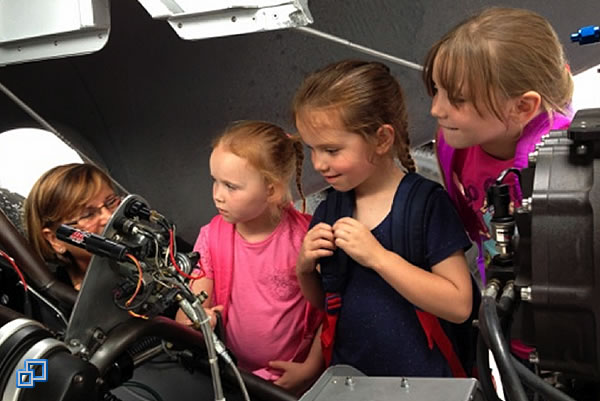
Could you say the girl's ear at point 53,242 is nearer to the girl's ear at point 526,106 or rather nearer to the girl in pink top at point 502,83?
the girl in pink top at point 502,83

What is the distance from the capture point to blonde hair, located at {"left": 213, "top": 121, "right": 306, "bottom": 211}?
1.47m

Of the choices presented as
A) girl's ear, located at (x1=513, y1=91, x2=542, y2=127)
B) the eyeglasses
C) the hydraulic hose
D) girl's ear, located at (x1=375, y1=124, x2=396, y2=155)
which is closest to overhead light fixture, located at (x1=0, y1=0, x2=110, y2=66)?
the eyeglasses

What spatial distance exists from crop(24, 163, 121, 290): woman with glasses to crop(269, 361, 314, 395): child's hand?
0.52 meters

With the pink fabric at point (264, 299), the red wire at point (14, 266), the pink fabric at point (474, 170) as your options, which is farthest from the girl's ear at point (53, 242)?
the pink fabric at point (474, 170)

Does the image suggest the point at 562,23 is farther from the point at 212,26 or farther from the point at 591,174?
the point at 591,174

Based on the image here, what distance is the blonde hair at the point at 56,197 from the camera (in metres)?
1.65

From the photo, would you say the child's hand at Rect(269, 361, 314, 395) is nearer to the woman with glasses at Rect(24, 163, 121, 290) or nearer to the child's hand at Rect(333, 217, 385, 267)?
the child's hand at Rect(333, 217, 385, 267)

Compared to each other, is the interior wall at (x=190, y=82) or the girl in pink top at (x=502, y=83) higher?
the interior wall at (x=190, y=82)

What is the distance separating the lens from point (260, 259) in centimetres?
152

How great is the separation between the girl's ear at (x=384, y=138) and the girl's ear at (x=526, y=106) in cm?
22

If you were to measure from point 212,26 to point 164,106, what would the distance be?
2.99 ft

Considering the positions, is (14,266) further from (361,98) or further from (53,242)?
(361,98)

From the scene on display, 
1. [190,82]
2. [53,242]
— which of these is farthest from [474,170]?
[190,82]

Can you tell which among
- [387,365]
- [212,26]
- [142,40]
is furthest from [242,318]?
[142,40]
